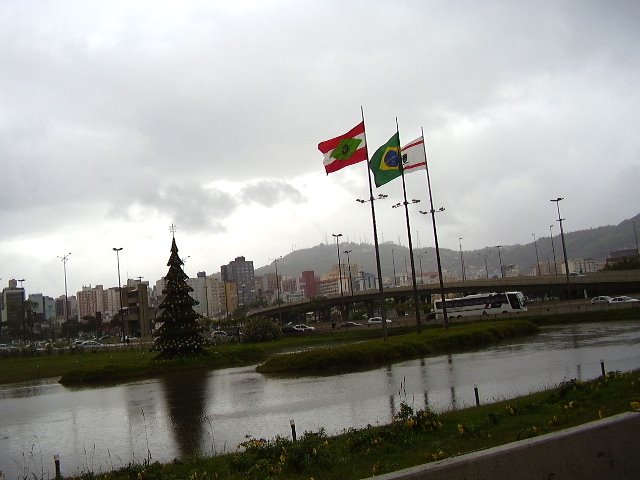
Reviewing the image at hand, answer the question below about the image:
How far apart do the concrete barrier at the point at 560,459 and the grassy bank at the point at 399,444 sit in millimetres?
1830

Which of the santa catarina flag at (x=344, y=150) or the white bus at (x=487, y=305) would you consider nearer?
the santa catarina flag at (x=344, y=150)

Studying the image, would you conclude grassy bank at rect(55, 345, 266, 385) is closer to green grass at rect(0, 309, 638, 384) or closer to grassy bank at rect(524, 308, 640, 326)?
green grass at rect(0, 309, 638, 384)

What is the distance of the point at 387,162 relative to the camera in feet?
114

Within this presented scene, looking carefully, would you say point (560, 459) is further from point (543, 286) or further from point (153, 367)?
point (543, 286)

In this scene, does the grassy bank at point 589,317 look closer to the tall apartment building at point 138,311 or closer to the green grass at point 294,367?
the green grass at point 294,367

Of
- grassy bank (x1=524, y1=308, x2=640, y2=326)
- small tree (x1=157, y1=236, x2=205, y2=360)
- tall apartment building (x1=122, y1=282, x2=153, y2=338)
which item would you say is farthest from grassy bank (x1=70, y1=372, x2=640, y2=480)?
tall apartment building (x1=122, y1=282, x2=153, y2=338)

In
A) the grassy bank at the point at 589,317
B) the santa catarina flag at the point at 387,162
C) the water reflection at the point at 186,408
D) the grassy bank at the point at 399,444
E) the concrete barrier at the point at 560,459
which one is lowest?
the grassy bank at the point at 589,317

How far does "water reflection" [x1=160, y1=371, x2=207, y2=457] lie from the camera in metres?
13.6

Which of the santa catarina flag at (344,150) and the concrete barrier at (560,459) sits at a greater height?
the santa catarina flag at (344,150)

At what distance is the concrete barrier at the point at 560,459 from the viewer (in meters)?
4.99

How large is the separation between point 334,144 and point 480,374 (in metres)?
15.3

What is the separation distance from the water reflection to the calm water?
0.05 m

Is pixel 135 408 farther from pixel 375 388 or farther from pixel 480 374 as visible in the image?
pixel 480 374

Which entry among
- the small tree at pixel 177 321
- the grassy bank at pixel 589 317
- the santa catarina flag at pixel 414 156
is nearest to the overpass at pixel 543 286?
the grassy bank at pixel 589 317
